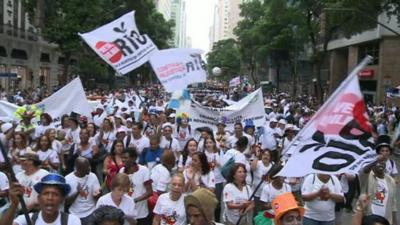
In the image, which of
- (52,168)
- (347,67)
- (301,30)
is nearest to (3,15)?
(301,30)

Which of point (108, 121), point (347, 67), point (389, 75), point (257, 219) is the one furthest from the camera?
point (347, 67)

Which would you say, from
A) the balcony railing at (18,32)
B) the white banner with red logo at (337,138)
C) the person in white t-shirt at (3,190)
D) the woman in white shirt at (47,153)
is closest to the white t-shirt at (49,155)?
the woman in white shirt at (47,153)

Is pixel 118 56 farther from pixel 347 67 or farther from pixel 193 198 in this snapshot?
pixel 347 67

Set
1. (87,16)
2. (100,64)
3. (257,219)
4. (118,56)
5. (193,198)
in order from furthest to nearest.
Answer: (100,64) < (87,16) < (118,56) < (257,219) < (193,198)

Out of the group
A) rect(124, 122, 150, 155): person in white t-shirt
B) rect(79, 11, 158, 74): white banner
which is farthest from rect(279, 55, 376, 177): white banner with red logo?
rect(79, 11, 158, 74): white banner

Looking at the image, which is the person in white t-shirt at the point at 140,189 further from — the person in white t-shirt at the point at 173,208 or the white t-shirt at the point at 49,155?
the white t-shirt at the point at 49,155

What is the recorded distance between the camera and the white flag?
11.5m

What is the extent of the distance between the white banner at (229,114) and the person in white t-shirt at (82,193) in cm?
654

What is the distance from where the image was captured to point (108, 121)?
37.7 feet

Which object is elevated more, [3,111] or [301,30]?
[301,30]

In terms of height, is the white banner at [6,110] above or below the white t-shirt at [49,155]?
above

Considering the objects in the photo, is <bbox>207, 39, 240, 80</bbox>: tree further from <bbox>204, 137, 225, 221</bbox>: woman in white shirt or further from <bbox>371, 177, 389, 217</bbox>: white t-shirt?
<bbox>371, 177, 389, 217</bbox>: white t-shirt

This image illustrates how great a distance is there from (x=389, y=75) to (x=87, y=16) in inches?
787

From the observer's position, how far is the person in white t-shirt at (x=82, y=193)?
20.9 ft
